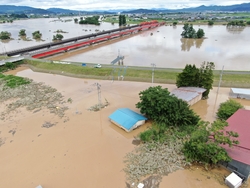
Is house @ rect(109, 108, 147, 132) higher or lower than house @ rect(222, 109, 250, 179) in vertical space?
lower

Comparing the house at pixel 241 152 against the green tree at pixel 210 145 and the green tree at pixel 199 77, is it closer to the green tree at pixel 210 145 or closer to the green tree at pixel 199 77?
the green tree at pixel 210 145

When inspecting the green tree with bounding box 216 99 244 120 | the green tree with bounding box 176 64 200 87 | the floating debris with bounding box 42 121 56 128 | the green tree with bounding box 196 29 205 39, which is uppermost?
the green tree with bounding box 196 29 205 39

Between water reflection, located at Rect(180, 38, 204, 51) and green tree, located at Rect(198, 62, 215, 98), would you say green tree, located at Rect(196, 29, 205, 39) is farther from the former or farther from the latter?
green tree, located at Rect(198, 62, 215, 98)

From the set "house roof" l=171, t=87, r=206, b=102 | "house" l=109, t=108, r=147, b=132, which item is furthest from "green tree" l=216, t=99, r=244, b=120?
"house" l=109, t=108, r=147, b=132

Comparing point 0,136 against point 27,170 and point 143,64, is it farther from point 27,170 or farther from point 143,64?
point 143,64

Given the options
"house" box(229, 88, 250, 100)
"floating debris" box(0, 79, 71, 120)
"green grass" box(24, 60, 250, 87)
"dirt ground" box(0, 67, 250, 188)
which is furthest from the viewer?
"green grass" box(24, 60, 250, 87)

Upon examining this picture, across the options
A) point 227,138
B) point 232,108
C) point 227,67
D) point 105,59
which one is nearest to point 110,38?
point 105,59

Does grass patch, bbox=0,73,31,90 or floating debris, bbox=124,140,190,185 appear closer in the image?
floating debris, bbox=124,140,190,185
